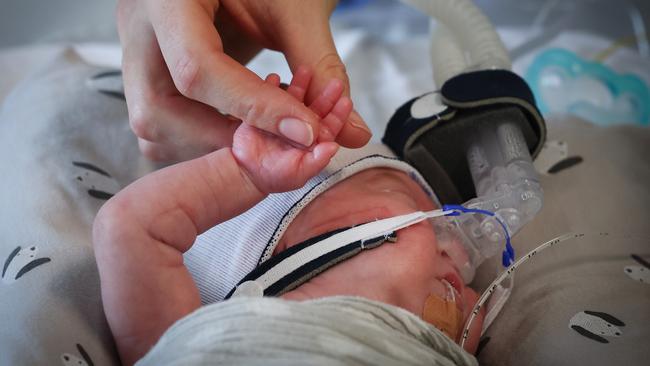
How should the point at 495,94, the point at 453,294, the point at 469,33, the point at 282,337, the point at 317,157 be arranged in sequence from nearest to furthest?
1. the point at 282,337
2. the point at 317,157
3. the point at 453,294
4. the point at 495,94
5. the point at 469,33

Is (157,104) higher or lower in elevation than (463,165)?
higher

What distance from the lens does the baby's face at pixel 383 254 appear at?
797 millimetres

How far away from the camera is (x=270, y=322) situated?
62 cm

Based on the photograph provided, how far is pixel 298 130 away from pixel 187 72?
0.45ft

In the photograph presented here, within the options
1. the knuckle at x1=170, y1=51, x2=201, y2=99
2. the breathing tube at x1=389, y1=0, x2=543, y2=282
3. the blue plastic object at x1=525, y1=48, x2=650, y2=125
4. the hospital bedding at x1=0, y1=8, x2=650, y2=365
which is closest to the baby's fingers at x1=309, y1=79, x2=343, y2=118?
the knuckle at x1=170, y1=51, x2=201, y2=99

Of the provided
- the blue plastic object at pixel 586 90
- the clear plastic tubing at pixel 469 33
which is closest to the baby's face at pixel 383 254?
the clear plastic tubing at pixel 469 33

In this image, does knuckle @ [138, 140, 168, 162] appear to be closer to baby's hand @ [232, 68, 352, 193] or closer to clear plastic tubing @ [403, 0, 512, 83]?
baby's hand @ [232, 68, 352, 193]

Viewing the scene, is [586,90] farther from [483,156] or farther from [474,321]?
[474,321]

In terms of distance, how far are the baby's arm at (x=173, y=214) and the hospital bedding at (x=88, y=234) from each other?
0.10 metres

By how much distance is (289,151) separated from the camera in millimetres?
737

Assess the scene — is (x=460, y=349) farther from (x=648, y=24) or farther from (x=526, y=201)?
(x=648, y=24)

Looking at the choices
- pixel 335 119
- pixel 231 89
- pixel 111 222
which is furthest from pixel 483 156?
pixel 111 222

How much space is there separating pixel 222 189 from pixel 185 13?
20 cm

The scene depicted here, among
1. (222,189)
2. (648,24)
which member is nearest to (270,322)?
(222,189)
